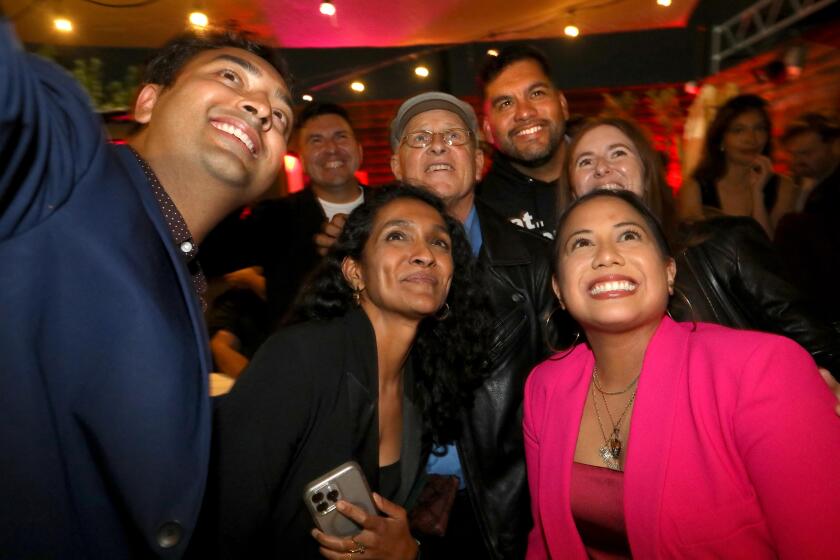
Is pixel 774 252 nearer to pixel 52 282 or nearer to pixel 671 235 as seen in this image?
pixel 671 235

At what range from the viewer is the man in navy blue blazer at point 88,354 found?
83 cm

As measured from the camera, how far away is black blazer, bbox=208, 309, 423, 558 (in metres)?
1.65

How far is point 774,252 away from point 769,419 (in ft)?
3.02

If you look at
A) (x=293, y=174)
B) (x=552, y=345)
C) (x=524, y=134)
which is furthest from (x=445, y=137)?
(x=293, y=174)

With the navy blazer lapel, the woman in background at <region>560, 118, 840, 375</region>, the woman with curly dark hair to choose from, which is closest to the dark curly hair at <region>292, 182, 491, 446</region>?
the woman with curly dark hair

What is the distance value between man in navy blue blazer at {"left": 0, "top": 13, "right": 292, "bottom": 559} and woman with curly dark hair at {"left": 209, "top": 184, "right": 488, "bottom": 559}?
26.4 inches

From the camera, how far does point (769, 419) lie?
1436 millimetres

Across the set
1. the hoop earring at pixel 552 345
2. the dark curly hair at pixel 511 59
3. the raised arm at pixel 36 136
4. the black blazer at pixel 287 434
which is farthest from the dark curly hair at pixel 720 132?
the raised arm at pixel 36 136

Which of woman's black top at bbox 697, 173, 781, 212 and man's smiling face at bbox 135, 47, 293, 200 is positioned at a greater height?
man's smiling face at bbox 135, 47, 293, 200

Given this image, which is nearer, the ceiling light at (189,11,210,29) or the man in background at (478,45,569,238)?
the man in background at (478,45,569,238)

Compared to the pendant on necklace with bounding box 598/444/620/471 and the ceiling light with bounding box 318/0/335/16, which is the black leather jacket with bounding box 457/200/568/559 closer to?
the pendant on necklace with bounding box 598/444/620/471

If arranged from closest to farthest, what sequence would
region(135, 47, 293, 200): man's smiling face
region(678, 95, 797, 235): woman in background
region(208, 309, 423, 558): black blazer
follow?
1. region(135, 47, 293, 200): man's smiling face
2. region(208, 309, 423, 558): black blazer
3. region(678, 95, 797, 235): woman in background

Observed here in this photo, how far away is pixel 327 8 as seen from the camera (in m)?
7.52

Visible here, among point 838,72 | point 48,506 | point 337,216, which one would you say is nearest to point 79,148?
point 48,506
